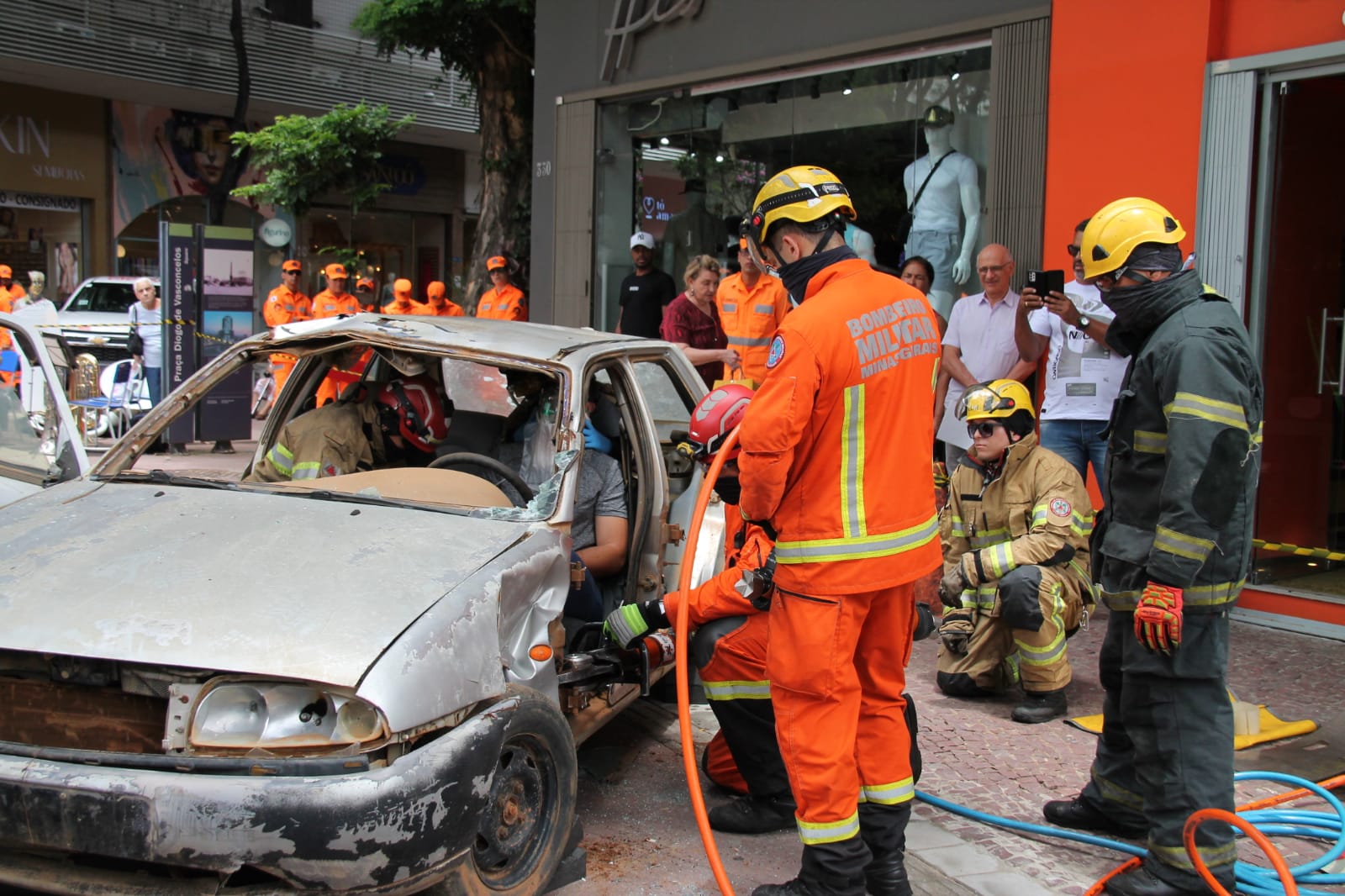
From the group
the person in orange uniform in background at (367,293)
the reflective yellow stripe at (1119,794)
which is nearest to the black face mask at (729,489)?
the reflective yellow stripe at (1119,794)

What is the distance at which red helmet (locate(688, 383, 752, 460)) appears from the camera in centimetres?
380

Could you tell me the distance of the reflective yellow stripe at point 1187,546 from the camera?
130 inches

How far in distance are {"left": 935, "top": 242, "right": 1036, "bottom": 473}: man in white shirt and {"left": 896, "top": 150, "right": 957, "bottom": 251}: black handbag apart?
1207 millimetres

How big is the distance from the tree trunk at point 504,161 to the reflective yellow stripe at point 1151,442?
38.2ft

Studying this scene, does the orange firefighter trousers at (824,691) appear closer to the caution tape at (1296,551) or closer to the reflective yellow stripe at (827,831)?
the reflective yellow stripe at (827,831)

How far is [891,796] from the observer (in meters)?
3.39

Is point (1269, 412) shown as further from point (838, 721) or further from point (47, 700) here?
point (47, 700)

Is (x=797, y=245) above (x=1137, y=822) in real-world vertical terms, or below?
above

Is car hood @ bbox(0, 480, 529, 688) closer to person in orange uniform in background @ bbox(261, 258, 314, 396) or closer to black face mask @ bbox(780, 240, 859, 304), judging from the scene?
black face mask @ bbox(780, 240, 859, 304)

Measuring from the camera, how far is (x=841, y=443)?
323 cm

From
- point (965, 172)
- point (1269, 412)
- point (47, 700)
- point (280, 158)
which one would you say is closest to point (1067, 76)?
point (965, 172)

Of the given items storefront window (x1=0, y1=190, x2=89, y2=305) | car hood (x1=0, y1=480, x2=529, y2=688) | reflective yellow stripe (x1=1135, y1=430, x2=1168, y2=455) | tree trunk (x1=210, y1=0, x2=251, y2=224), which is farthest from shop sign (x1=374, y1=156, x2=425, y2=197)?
reflective yellow stripe (x1=1135, y1=430, x2=1168, y2=455)

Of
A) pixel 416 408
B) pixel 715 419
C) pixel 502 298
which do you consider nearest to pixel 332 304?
pixel 502 298

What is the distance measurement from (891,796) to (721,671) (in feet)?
2.46
